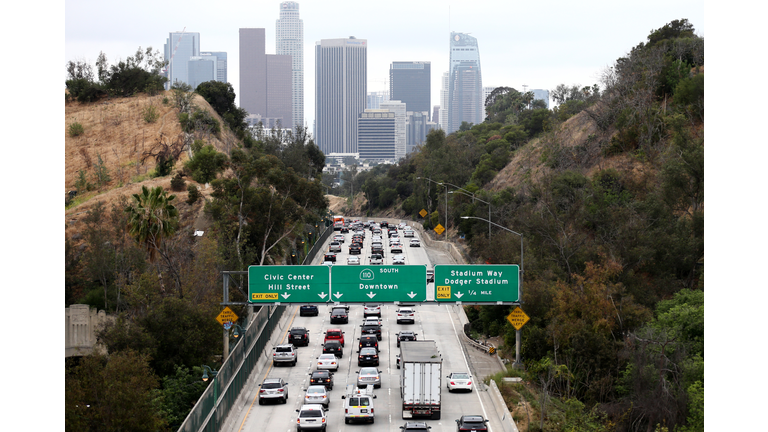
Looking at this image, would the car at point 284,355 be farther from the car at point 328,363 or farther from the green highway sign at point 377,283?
the green highway sign at point 377,283

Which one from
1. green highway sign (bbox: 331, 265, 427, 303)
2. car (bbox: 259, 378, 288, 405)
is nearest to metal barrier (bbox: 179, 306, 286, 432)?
car (bbox: 259, 378, 288, 405)

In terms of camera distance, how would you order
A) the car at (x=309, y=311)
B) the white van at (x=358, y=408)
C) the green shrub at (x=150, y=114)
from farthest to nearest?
the green shrub at (x=150, y=114) → the car at (x=309, y=311) → the white van at (x=358, y=408)

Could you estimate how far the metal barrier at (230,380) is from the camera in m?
28.2

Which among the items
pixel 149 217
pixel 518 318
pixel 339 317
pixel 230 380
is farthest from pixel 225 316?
pixel 339 317

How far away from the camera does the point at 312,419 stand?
102 feet

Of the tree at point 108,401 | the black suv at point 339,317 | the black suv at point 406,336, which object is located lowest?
the black suv at point 339,317

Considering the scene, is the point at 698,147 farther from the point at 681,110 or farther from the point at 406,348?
the point at 406,348

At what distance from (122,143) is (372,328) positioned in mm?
63108

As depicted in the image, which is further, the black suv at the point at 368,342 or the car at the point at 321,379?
the black suv at the point at 368,342

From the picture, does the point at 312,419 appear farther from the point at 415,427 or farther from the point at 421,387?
the point at 421,387

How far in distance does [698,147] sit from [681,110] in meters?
24.4

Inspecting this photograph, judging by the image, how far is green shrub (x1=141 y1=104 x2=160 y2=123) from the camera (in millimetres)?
105125

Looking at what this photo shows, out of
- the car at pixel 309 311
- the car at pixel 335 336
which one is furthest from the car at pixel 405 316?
the car at pixel 335 336

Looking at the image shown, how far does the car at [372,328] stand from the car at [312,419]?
18057 mm
